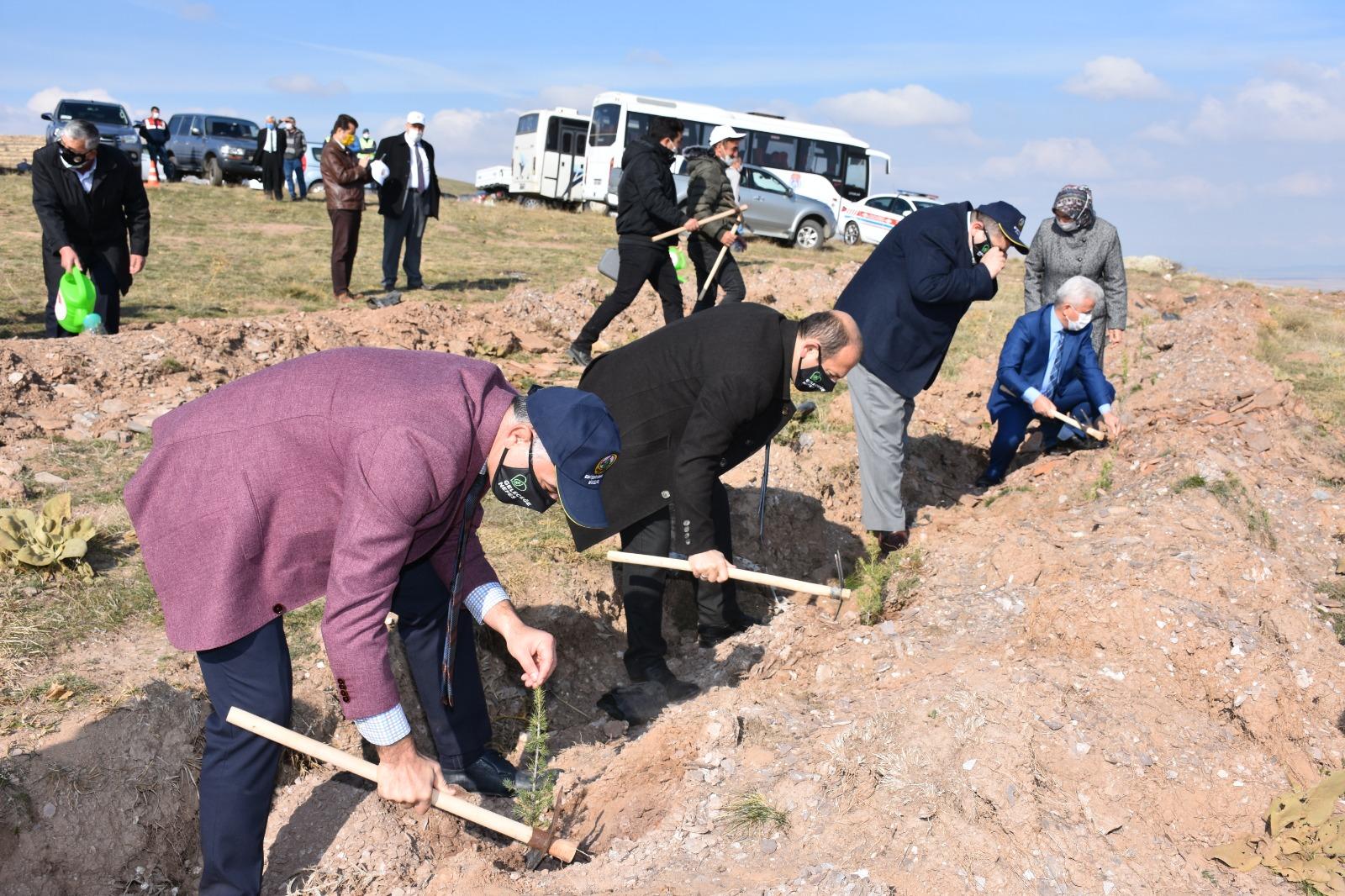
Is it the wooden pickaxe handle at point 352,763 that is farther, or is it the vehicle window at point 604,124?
the vehicle window at point 604,124

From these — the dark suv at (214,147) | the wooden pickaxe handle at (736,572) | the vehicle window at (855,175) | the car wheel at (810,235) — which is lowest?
the wooden pickaxe handle at (736,572)

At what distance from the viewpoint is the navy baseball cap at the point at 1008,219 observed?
5020mm

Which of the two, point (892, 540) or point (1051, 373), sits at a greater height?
point (1051, 373)

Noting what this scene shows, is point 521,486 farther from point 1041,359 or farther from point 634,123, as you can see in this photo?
point 634,123

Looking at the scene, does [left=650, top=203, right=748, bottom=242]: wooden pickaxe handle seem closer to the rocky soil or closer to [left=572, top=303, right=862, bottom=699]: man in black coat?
the rocky soil

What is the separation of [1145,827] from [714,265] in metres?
5.85

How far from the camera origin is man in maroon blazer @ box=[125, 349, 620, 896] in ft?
7.84

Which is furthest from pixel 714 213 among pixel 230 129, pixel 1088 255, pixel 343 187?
pixel 230 129

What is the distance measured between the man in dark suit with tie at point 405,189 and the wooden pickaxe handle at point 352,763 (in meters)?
8.52

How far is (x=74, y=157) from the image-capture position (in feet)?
21.2

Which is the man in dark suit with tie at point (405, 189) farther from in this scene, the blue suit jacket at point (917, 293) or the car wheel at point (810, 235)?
the car wheel at point (810, 235)

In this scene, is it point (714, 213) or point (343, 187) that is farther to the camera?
point (343, 187)

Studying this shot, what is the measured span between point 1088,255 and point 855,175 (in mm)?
16406

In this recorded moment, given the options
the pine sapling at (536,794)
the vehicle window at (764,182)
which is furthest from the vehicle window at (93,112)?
the pine sapling at (536,794)
